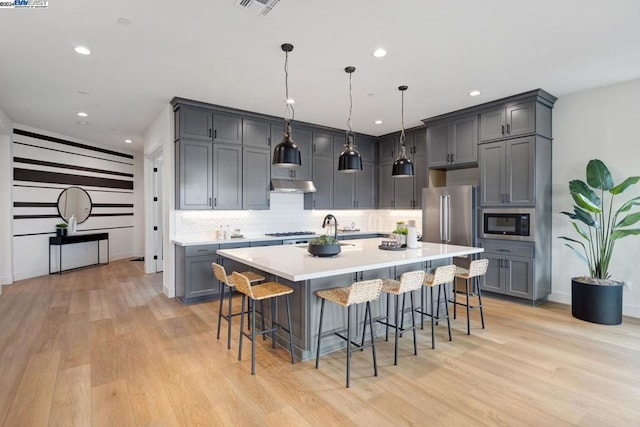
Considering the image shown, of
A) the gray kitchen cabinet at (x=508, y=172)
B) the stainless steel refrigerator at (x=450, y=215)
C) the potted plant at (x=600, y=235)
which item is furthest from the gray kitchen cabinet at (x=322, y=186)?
the potted plant at (x=600, y=235)

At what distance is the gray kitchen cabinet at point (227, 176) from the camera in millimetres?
5176

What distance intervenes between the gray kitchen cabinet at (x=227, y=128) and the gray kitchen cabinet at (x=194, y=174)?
218 mm

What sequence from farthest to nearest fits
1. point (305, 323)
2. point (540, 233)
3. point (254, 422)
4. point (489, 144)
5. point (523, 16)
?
point (489, 144) < point (540, 233) < point (305, 323) < point (523, 16) < point (254, 422)

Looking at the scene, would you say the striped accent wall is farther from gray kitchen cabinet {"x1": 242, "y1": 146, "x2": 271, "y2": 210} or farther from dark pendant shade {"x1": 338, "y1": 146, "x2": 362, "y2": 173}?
dark pendant shade {"x1": 338, "y1": 146, "x2": 362, "y2": 173}

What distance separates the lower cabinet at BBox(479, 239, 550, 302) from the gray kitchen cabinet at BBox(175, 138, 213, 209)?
14.0 ft

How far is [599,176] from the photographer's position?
4055 millimetres

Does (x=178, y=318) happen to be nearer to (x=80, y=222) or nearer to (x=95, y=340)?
(x=95, y=340)

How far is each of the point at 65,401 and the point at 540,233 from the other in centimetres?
547

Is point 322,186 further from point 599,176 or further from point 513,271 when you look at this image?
point 599,176

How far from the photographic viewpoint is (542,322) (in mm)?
4008

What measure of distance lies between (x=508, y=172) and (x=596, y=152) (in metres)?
1.06

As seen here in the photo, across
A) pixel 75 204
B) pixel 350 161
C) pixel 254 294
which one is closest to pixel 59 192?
pixel 75 204

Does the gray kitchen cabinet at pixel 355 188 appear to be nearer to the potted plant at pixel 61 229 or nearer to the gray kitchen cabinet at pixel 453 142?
the gray kitchen cabinet at pixel 453 142

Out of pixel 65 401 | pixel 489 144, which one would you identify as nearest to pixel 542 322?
pixel 489 144
